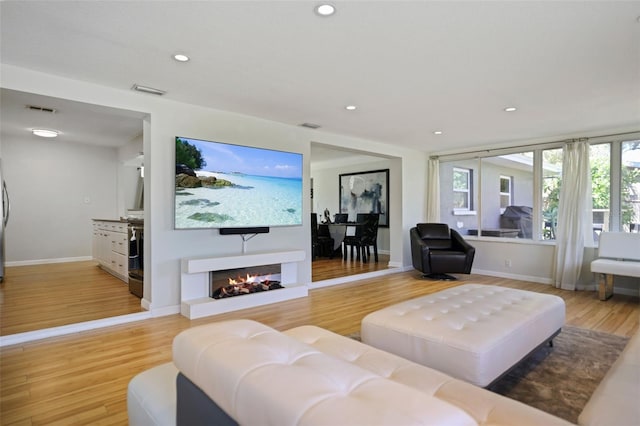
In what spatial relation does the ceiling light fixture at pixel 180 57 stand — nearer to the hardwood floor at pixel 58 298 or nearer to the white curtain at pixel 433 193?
the hardwood floor at pixel 58 298

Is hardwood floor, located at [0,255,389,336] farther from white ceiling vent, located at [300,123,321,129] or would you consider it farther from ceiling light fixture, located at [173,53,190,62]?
ceiling light fixture, located at [173,53,190,62]

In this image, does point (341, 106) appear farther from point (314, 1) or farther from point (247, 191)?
point (314, 1)

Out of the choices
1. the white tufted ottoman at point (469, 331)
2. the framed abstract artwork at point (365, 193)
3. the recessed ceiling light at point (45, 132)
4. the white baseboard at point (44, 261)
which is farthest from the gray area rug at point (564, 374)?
the white baseboard at point (44, 261)

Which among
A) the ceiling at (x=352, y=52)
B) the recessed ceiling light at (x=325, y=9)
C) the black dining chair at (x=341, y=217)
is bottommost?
the black dining chair at (x=341, y=217)

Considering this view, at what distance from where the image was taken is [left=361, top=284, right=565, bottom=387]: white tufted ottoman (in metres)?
1.80

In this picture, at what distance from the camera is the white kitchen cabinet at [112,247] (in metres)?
4.87

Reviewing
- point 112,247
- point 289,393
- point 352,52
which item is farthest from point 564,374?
point 112,247

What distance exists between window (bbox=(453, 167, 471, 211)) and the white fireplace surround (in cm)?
380

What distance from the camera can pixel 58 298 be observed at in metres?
4.02

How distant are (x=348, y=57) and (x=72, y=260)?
6.96 meters

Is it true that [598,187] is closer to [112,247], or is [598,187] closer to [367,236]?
[367,236]

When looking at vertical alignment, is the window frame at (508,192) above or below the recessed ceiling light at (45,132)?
below

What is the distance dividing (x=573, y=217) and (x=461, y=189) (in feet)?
6.60

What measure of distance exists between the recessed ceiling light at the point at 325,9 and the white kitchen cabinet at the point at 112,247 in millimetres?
4160
